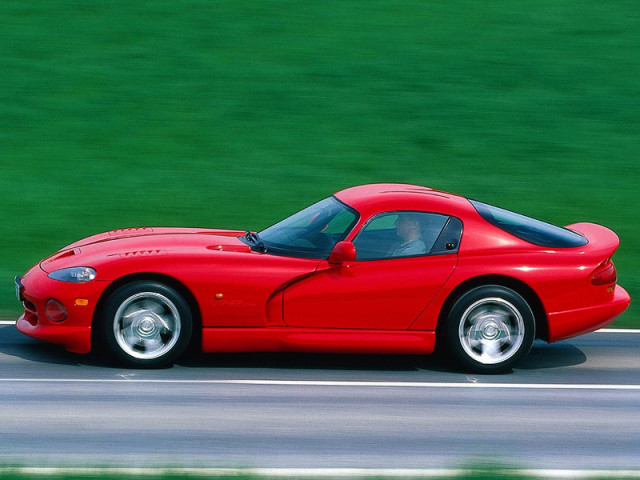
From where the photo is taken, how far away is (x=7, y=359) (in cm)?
749

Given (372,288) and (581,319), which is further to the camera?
(581,319)

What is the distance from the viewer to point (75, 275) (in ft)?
23.3

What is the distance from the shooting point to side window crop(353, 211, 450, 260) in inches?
289

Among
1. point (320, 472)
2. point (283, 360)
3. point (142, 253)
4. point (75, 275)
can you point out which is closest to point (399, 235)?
point (283, 360)

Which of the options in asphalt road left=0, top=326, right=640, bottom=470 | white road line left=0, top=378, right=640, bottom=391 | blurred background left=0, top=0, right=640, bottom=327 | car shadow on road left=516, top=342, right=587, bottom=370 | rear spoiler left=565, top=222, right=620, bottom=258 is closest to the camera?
asphalt road left=0, top=326, right=640, bottom=470

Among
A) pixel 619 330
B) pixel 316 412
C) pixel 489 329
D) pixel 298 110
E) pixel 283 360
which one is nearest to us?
pixel 316 412

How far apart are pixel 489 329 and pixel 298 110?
28.5 ft

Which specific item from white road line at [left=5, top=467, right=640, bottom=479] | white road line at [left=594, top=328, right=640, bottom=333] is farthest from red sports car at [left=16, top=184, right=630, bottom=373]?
white road line at [left=5, top=467, right=640, bottom=479]

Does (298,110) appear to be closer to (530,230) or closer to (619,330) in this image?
(619,330)

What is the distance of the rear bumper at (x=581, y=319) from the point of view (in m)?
7.41

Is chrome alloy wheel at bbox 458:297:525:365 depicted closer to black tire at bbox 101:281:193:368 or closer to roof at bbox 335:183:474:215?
roof at bbox 335:183:474:215

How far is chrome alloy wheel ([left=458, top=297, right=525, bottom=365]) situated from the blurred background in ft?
12.8

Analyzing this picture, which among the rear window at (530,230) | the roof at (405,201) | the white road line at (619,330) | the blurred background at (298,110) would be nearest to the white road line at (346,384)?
the rear window at (530,230)

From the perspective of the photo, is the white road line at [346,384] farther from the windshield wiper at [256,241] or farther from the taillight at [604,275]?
the windshield wiper at [256,241]
